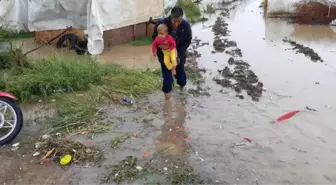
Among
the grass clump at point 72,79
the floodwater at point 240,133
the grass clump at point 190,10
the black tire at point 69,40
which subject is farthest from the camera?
the grass clump at point 190,10

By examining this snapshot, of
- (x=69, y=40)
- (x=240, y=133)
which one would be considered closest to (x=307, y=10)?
(x=69, y=40)

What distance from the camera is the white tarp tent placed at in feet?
28.7

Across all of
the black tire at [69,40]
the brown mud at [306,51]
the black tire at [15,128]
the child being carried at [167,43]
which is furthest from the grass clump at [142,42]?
the black tire at [15,128]

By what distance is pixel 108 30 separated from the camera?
30.7 ft

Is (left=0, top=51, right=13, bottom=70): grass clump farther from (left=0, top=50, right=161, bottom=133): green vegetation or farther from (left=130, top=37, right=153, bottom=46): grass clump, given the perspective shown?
(left=130, top=37, right=153, bottom=46): grass clump

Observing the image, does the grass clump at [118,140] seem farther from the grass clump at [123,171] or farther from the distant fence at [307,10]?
the distant fence at [307,10]

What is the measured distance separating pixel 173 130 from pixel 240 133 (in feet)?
2.98

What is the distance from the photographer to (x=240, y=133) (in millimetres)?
4688

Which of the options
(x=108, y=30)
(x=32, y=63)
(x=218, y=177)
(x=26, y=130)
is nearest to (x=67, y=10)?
(x=108, y=30)

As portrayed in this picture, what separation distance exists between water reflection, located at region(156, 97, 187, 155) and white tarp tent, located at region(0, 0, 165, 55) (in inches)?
158

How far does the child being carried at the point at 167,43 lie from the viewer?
4.80m

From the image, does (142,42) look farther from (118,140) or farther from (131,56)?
(118,140)

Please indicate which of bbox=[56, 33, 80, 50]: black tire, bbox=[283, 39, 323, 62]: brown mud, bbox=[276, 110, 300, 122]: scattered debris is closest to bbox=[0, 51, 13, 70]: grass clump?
bbox=[56, 33, 80, 50]: black tire

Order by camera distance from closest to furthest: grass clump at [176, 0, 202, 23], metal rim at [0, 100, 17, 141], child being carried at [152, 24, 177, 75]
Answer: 1. metal rim at [0, 100, 17, 141]
2. child being carried at [152, 24, 177, 75]
3. grass clump at [176, 0, 202, 23]
